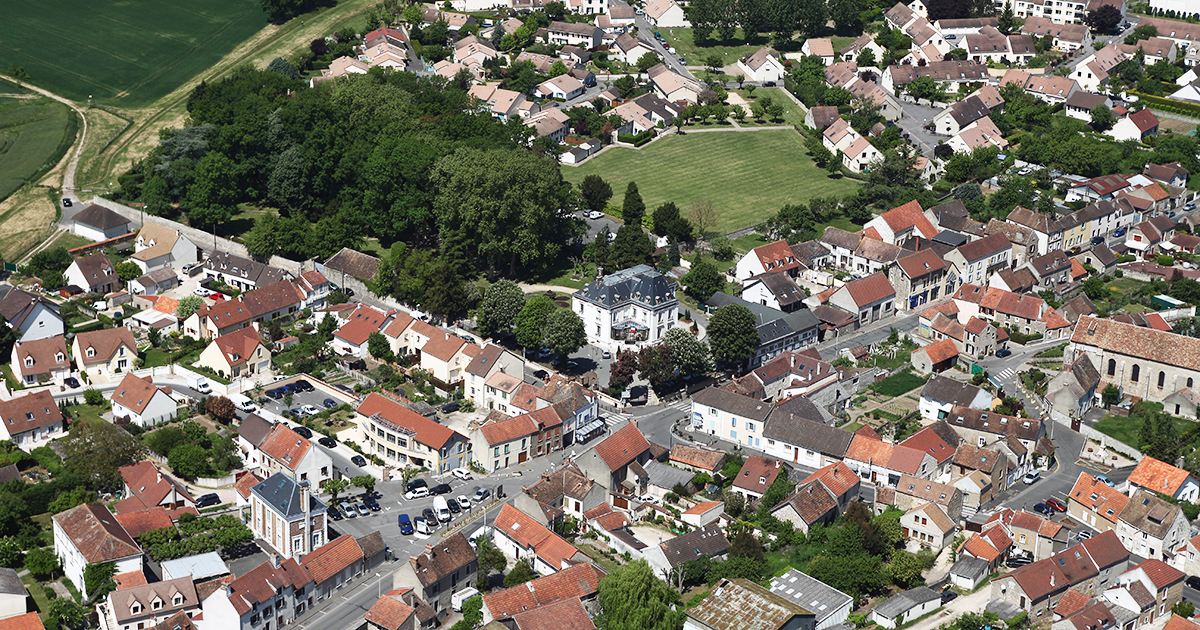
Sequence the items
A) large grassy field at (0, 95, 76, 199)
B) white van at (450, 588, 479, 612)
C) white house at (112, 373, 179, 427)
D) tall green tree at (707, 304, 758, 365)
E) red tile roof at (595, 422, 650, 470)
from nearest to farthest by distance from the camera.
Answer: white van at (450, 588, 479, 612) → red tile roof at (595, 422, 650, 470) → white house at (112, 373, 179, 427) → tall green tree at (707, 304, 758, 365) → large grassy field at (0, 95, 76, 199)

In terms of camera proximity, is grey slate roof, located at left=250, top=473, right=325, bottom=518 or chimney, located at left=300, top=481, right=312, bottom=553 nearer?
grey slate roof, located at left=250, top=473, right=325, bottom=518

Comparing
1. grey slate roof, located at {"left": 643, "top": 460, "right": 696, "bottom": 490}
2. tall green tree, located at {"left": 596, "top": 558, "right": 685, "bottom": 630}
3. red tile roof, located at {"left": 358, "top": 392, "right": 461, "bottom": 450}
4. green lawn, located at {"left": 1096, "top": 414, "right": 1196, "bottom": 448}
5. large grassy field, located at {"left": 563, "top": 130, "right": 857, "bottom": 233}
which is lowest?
large grassy field, located at {"left": 563, "top": 130, "right": 857, "bottom": 233}

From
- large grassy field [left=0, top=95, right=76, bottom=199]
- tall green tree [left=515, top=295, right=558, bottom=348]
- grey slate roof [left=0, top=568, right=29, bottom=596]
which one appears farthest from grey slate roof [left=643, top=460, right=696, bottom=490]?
large grassy field [left=0, top=95, right=76, bottom=199]

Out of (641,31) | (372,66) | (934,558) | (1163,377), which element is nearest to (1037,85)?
(641,31)

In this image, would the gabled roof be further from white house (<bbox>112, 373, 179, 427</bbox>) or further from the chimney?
white house (<bbox>112, 373, 179, 427</bbox>)

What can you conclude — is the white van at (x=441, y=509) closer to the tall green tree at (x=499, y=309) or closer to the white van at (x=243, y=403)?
the white van at (x=243, y=403)

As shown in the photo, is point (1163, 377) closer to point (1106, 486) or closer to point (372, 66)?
point (1106, 486)

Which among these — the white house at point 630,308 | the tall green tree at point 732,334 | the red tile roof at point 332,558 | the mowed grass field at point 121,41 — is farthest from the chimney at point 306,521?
the mowed grass field at point 121,41
